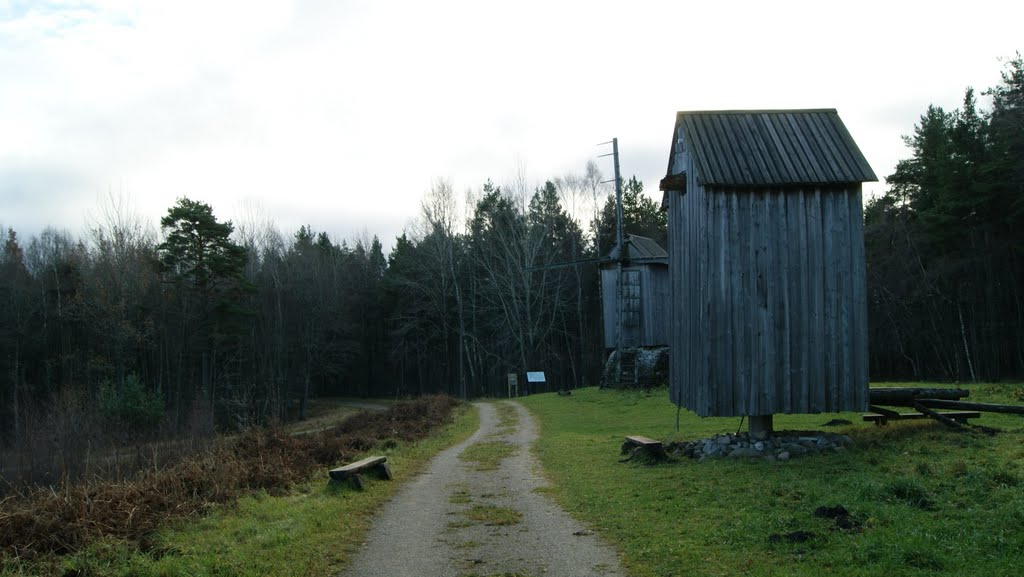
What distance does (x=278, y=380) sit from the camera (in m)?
57.1

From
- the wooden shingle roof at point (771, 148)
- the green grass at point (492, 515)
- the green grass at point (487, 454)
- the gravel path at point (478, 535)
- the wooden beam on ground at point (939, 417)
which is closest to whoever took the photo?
the gravel path at point (478, 535)

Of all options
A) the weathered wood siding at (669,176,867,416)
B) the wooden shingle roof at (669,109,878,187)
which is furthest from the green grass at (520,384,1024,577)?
the wooden shingle roof at (669,109,878,187)

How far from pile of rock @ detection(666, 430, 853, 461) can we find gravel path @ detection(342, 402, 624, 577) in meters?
3.59

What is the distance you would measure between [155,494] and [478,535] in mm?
4826

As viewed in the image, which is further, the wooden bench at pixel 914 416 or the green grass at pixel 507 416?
the green grass at pixel 507 416

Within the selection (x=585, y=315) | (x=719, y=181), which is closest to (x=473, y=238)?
(x=585, y=315)

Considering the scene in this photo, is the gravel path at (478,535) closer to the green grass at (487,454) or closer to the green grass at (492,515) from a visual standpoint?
the green grass at (492,515)

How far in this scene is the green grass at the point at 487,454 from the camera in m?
16.8

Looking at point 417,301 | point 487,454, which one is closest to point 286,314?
point 417,301

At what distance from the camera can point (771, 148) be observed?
16.4m

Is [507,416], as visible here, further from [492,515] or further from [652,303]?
[492,515]

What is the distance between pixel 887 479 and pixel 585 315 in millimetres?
51602

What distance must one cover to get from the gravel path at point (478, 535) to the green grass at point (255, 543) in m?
0.42

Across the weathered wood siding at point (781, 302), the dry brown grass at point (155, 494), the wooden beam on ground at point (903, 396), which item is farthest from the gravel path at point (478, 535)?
the wooden beam on ground at point (903, 396)
